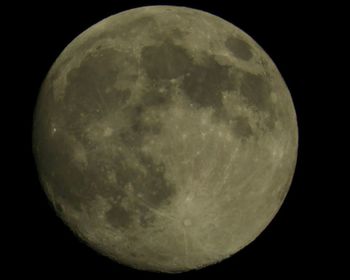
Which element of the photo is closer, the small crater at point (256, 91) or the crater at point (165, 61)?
the crater at point (165, 61)

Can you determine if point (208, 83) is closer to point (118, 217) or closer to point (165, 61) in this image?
point (165, 61)

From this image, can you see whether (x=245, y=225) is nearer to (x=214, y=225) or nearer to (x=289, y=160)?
(x=214, y=225)

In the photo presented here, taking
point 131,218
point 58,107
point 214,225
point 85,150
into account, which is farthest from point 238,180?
point 58,107

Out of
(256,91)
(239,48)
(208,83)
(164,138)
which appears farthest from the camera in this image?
(239,48)

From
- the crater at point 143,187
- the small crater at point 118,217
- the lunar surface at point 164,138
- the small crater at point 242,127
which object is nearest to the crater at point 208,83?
the lunar surface at point 164,138

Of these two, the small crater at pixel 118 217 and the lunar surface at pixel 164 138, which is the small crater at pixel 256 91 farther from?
the small crater at pixel 118 217

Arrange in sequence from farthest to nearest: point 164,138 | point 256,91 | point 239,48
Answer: point 239,48 → point 256,91 → point 164,138

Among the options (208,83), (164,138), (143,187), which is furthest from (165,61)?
(143,187)
